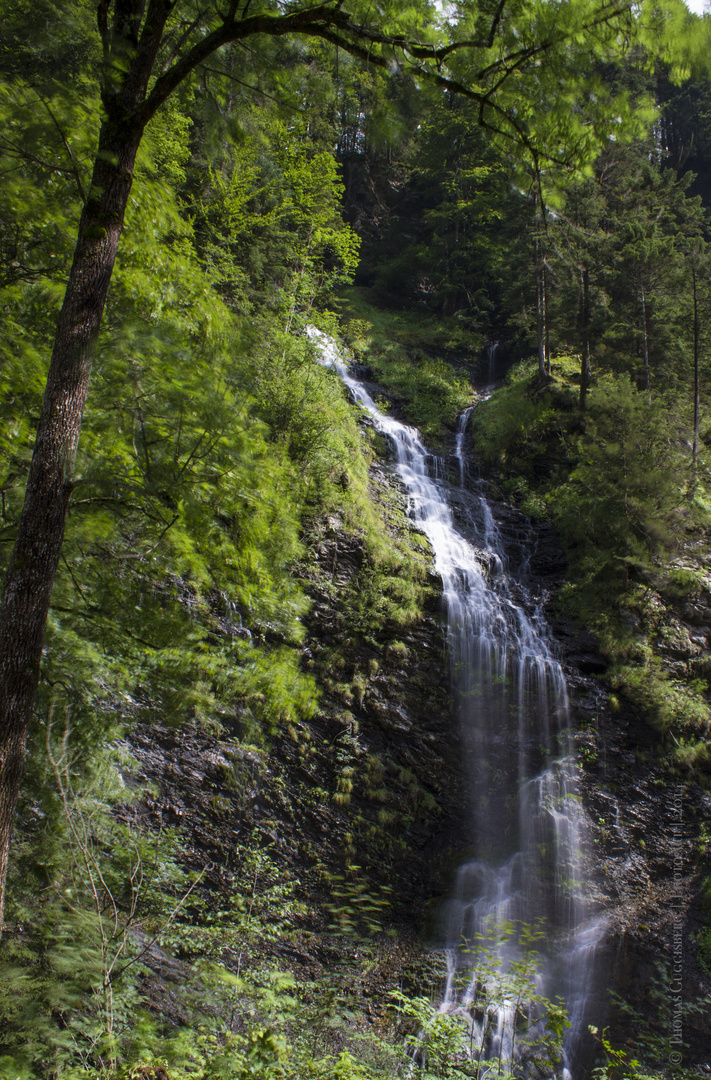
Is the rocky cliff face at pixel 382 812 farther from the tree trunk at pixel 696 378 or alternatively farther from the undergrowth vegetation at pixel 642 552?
the tree trunk at pixel 696 378

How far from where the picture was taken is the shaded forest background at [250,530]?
3.57 metres

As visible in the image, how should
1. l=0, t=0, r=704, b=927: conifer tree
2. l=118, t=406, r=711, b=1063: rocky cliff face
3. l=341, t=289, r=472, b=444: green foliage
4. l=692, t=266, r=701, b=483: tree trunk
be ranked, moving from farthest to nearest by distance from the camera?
l=341, t=289, r=472, b=444: green foliage < l=692, t=266, r=701, b=483: tree trunk < l=118, t=406, r=711, b=1063: rocky cliff face < l=0, t=0, r=704, b=927: conifer tree

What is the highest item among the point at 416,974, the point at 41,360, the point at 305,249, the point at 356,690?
the point at 305,249

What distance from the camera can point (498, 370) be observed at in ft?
79.9

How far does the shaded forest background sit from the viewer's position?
11.7 ft

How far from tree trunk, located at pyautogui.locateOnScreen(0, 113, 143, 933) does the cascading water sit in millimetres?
6212

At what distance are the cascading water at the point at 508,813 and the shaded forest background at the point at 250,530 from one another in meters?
0.82

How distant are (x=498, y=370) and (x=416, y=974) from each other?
2178cm

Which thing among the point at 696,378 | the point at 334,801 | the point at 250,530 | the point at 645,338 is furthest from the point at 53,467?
the point at 645,338

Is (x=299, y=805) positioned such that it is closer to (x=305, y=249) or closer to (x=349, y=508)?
(x=349, y=508)

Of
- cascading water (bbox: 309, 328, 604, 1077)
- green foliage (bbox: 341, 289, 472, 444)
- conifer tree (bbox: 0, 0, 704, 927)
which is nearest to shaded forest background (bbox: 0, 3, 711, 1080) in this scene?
conifer tree (bbox: 0, 0, 704, 927)

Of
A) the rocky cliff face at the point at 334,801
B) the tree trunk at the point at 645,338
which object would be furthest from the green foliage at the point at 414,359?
the rocky cliff face at the point at 334,801

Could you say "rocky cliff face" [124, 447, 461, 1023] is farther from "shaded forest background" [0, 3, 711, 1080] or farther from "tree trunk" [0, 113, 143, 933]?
"tree trunk" [0, 113, 143, 933]

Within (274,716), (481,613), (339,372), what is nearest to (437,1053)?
(274,716)
